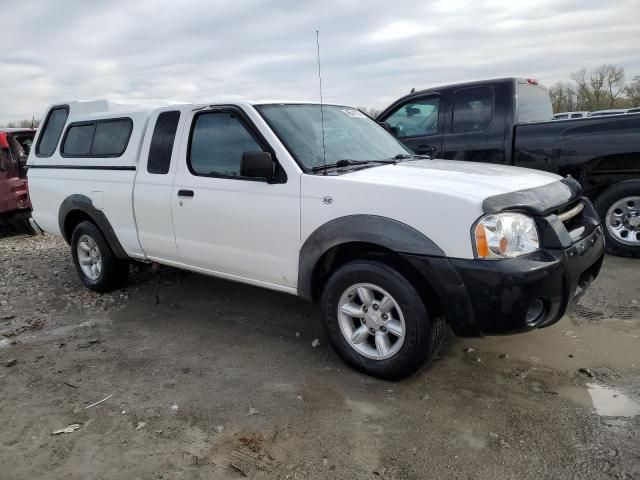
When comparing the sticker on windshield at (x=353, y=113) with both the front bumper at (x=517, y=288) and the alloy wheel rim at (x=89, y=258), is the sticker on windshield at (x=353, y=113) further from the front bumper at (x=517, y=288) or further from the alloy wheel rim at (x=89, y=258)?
the alloy wheel rim at (x=89, y=258)

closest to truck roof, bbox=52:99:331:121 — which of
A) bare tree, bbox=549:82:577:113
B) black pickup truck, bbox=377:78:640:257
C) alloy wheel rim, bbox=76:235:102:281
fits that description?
alloy wheel rim, bbox=76:235:102:281

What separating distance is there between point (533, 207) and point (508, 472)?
1.46m

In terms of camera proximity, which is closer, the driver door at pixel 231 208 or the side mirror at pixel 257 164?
the side mirror at pixel 257 164

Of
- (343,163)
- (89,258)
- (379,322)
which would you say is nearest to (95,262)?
(89,258)

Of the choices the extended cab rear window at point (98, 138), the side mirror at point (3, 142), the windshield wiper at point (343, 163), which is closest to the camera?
the windshield wiper at point (343, 163)

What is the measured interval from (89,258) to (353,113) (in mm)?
3205

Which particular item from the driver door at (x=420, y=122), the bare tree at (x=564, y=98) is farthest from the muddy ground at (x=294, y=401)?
the bare tree at (x=564, y=98)

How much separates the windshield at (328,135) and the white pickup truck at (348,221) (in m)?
0.01

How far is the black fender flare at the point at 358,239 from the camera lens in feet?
10.0

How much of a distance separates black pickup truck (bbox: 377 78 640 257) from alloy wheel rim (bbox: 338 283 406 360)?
2274 millimetres

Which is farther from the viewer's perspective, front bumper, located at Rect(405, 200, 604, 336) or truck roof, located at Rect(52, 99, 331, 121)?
truck roof, located at Rect(52, 99, 331, 121)

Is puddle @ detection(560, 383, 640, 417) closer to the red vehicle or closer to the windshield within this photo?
the windshield

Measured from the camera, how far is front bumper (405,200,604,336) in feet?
9.46

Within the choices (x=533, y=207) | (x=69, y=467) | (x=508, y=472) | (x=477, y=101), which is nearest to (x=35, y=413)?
(x=69, y=467)
